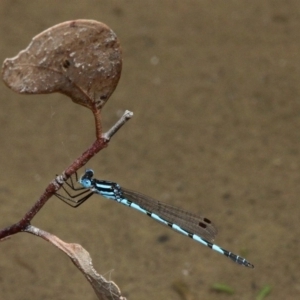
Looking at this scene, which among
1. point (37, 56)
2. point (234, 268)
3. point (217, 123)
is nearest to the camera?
point (37, 56)

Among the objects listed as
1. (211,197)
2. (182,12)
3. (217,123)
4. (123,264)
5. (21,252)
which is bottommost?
(21,252)

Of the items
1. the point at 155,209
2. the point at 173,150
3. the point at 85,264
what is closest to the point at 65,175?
the point at 85,264

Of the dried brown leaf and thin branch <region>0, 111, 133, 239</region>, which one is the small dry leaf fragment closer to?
thin branch <region>0, 111, 133, 239</region>

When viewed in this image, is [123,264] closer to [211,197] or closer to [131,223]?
[131,223]

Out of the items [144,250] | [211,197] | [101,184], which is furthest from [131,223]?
[101,184]

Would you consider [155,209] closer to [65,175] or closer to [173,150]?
[173,150]

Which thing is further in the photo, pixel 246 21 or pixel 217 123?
pixel 246 21
